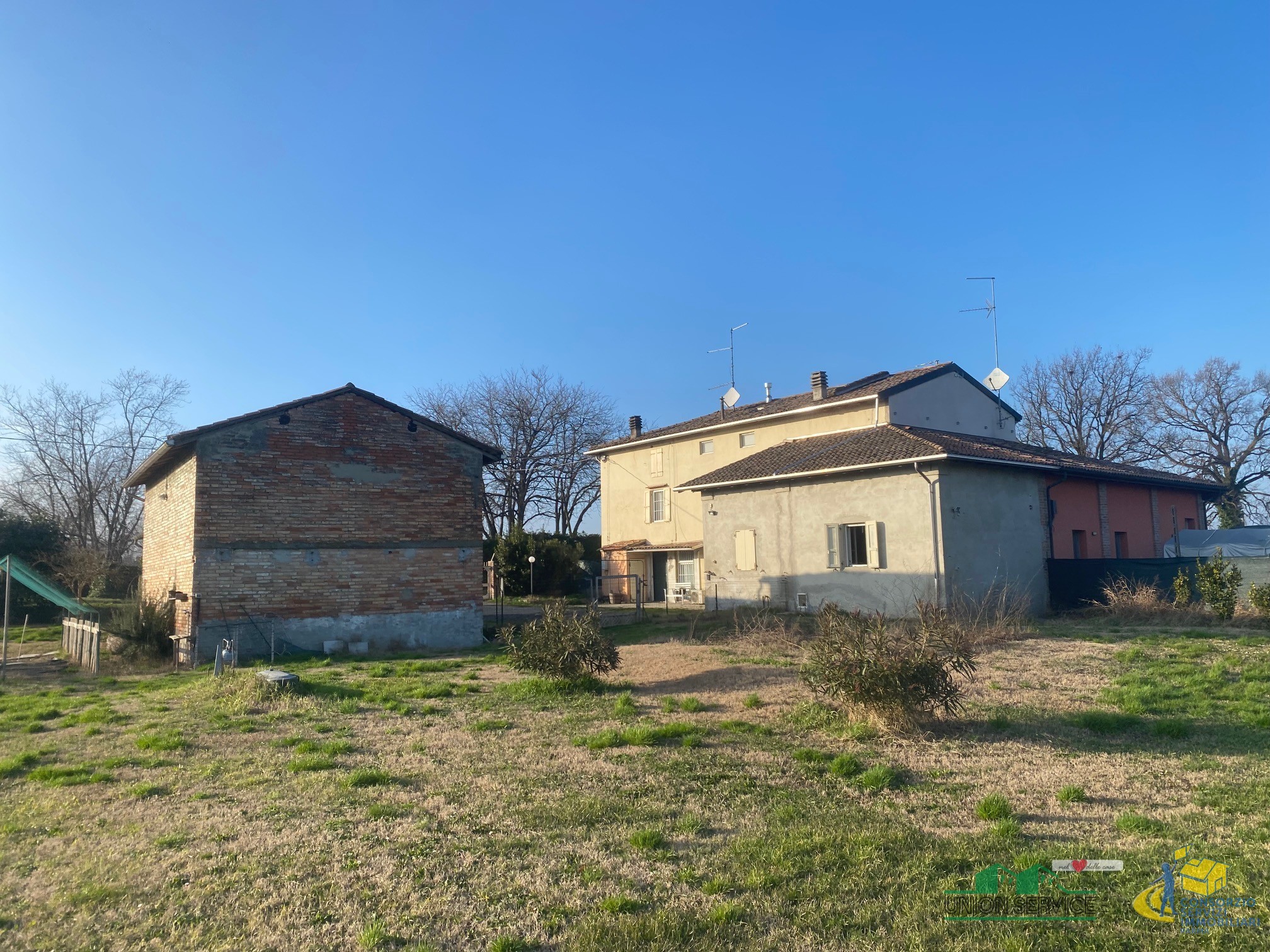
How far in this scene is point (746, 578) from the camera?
21578 millimetres

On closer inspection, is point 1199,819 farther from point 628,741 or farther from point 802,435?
point 802,435

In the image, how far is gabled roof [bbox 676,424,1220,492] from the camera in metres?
18.2

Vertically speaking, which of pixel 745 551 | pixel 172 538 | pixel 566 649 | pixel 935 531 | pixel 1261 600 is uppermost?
pixel 172 538

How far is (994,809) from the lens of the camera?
536cm

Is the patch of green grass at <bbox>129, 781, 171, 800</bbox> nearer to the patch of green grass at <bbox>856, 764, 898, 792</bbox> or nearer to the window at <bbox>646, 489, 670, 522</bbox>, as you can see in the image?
the patch of green grass at <bbox>856, 764, 898, 792</bbox>

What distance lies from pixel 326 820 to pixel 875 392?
70.0ft

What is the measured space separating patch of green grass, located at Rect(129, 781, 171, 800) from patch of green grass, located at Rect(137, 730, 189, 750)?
1378 millimetres

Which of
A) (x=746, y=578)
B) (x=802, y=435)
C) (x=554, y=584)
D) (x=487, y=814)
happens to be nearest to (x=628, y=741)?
(x=487, y=814)

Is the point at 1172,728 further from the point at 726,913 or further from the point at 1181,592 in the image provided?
the point at 1181,592

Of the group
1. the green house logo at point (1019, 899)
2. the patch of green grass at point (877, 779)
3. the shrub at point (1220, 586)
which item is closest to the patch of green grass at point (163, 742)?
the patch of green grass at point (877, 779)

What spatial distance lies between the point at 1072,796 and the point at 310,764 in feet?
20.1

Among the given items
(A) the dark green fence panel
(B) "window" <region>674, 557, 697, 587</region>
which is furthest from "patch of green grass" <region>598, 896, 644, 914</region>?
(B) "window" <region>674, 557, 697, 587</region>

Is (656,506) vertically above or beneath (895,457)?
above

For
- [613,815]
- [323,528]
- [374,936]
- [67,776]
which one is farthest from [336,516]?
[374,936]
